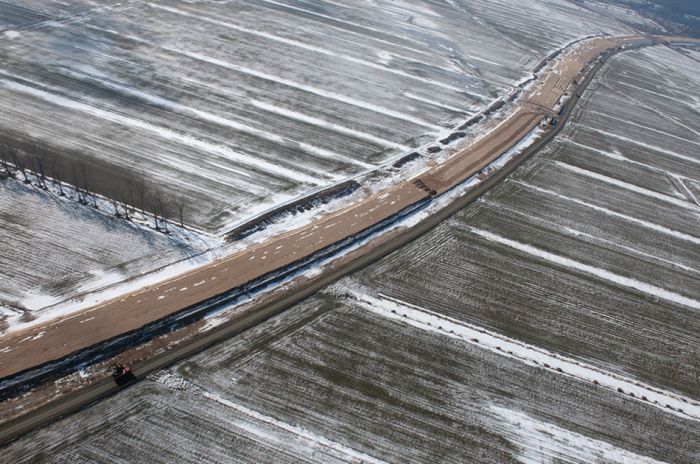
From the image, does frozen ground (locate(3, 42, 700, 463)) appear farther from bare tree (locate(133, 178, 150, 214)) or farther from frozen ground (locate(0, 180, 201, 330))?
bare tree (locate(133, 178, 150, 214))

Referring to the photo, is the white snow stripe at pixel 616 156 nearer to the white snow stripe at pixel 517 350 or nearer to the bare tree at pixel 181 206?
the white snow stripe at pixel 517 350

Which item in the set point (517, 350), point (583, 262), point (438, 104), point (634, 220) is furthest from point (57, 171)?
point (634, 220)

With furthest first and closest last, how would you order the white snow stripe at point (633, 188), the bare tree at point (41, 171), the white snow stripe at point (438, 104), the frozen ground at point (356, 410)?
the white snow stripe at point (438, 104), the white snow stripe at point (633, 188), the bare tree at point (41, 171), the frozen ground at point (356, 410)

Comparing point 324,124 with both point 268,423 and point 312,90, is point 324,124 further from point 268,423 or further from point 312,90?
point 268,423

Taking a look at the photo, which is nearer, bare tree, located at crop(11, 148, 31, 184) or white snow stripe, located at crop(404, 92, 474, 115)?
bare tree, located at crop(11, 148, 31, 184)

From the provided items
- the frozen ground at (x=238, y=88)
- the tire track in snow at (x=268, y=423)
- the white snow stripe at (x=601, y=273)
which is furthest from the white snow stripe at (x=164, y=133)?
the tire track in snow at (x=268, y=423)

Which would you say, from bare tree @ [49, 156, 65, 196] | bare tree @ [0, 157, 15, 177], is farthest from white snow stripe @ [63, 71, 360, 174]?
bare tree @ [0, 157, 15, 177]

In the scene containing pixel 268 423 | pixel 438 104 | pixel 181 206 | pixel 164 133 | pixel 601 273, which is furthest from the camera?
pixel 438 104
